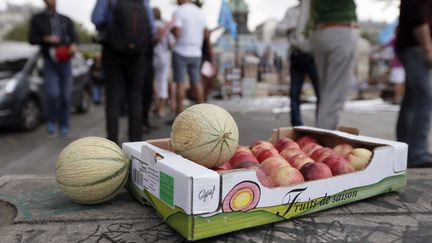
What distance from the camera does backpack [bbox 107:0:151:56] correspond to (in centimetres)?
416

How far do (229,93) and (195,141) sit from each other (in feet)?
35.6

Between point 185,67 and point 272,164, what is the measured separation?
466 cm

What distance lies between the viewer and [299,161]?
2.32 meters

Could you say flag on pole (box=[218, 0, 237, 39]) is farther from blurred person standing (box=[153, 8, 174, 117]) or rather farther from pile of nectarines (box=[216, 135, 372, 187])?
pile of nectarines (box=[216, 135, 372, 187])

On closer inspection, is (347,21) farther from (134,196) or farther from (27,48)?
(27,48)

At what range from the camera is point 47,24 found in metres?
6.10

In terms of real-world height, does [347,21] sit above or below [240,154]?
above

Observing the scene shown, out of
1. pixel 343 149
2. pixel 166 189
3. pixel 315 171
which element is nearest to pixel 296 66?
pixel 343 149

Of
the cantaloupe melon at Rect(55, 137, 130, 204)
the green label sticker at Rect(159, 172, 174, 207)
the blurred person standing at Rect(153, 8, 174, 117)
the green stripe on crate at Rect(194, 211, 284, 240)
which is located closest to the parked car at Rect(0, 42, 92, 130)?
the blurred person standing at Rect(153, 8, 174, 117)

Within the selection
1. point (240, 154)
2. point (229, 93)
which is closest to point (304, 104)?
point (229, 93)

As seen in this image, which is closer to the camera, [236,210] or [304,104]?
[236,210]

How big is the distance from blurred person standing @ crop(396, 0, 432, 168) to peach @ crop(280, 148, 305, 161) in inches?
59.6

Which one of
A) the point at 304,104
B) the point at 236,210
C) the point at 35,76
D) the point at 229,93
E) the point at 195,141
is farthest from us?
the point at 229,93

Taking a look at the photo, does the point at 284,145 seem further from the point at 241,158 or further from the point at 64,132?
the point at 64,132
